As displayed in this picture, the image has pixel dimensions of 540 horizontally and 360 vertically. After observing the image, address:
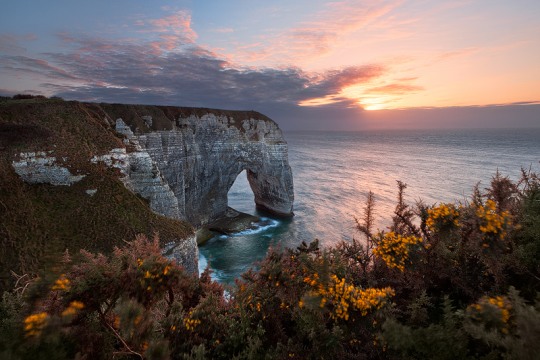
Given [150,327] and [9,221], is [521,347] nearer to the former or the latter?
[150,327]

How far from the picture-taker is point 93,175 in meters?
32.1

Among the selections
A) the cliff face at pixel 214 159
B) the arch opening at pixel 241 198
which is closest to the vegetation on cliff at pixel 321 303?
the cliff face at pixel 214 159

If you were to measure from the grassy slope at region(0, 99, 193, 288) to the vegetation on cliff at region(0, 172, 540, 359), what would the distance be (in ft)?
63.0

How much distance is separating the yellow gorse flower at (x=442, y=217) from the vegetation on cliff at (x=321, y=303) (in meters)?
0.03

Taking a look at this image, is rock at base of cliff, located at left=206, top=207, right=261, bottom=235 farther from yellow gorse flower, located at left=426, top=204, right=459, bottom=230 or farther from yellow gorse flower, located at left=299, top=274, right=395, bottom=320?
yellow gorse flower, located at left=426, top=204, right=459, bottom=230

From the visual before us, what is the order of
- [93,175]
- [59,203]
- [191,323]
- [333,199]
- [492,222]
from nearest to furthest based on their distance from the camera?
1. [492,222]
2. [191,323]
3. [59,203]
4. [93,175]
5. [333,199]

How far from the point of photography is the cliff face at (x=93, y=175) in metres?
26.7

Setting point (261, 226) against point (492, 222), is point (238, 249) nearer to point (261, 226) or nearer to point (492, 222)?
point (261, 226)

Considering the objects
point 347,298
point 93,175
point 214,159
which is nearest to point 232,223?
point 214,159

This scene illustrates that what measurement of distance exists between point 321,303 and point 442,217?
3.93 m

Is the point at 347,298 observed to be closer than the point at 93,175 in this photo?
Yes

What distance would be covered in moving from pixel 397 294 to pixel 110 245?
88.0 ft

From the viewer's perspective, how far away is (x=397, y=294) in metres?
8.11

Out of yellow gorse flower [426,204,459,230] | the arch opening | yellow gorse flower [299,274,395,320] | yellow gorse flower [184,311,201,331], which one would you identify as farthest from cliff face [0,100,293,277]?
yellow gorse flower [426,204,459,230]
